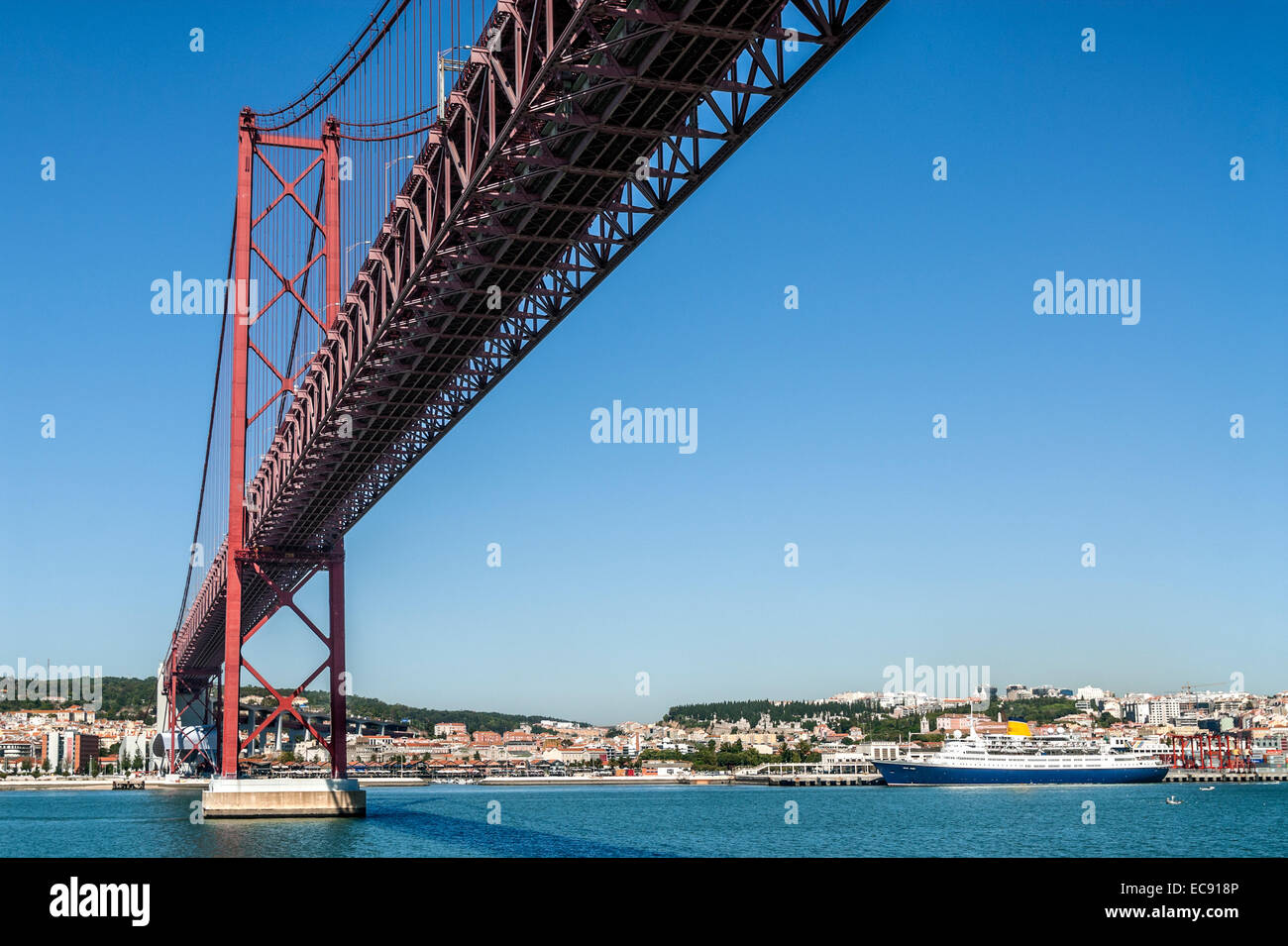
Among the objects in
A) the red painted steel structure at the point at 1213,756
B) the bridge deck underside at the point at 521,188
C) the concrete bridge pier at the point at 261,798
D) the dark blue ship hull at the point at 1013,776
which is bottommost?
the red painted steel structure at the point at 1213,756

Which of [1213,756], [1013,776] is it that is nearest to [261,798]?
[1013,776]

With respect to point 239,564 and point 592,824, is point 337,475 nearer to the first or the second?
point 239,564

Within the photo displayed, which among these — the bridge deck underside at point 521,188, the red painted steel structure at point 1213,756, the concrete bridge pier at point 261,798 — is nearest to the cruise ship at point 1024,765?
the red painted steel structure at point 1213,756

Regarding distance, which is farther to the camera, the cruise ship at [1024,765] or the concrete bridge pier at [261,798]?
the cruise ship at [1024,765]

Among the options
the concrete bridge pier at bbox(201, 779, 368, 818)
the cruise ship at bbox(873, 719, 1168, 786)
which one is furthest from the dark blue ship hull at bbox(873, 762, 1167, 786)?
the concrete bridge pier at bbox(201, 779, 368, 818)

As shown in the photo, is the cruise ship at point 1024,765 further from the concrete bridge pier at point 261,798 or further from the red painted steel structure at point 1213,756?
the concrete bridge pier at point 261,798
